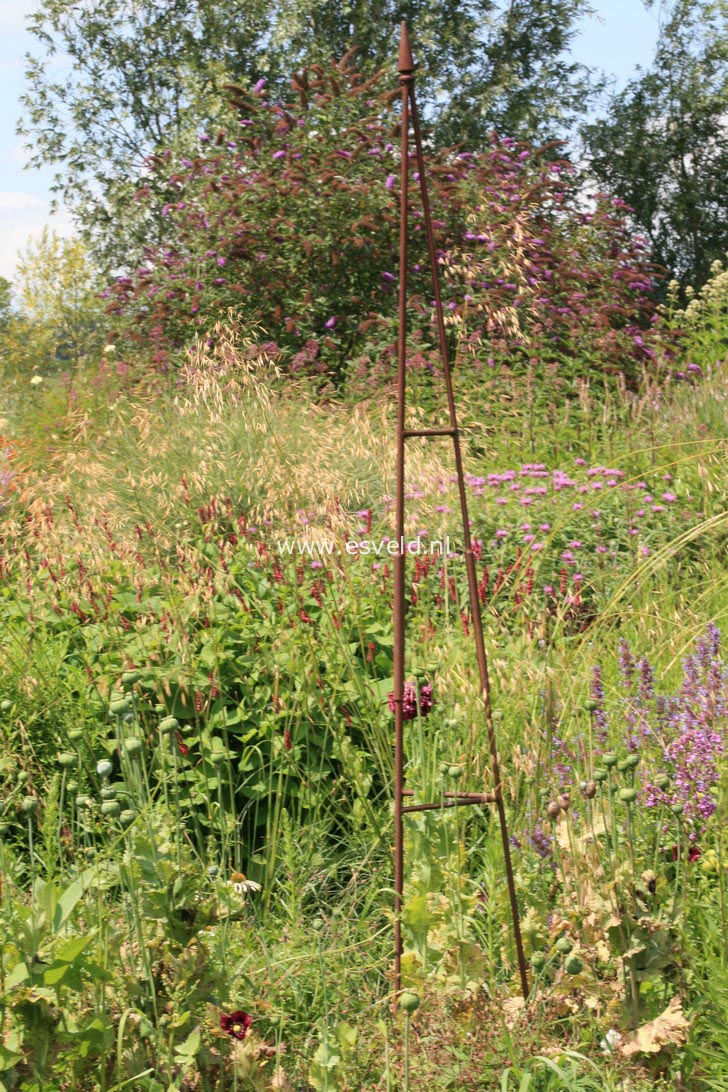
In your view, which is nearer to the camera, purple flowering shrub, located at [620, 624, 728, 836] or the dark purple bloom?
purple flowering shrub, located at [620, 624, 728, 836]

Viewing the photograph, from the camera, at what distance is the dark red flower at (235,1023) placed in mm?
1734

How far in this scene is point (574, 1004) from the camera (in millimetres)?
1960

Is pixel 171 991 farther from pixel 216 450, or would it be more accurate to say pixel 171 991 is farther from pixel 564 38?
pixel 564 38

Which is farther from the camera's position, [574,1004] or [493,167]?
[493,167]

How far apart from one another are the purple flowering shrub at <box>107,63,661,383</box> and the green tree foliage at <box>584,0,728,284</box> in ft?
26.5

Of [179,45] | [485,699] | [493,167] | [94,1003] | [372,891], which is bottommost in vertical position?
[372,891]

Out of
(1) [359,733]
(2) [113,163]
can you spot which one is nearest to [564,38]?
(2) [113,163]

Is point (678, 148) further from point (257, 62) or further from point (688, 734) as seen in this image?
point (688, 734)

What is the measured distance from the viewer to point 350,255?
9.76 metres

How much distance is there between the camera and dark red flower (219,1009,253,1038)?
68.3 inches

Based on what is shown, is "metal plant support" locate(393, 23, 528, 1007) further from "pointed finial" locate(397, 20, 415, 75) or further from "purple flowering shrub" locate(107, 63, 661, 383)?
"purple flowering shrub" locate(107, 63, 661, 383)

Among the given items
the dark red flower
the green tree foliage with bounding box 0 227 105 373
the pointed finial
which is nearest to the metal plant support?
the pointed finial

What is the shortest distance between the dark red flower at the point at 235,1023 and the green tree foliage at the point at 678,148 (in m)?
17.8

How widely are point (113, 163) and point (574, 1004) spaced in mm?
16244
